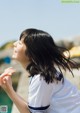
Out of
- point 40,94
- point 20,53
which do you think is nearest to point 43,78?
point 40,94

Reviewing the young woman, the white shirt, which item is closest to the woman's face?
the young woman

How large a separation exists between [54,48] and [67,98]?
0.23 meters

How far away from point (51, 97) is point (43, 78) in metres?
0.09

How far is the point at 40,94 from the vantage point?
1.73 meters

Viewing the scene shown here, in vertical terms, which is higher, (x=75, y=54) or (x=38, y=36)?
(x=38, y=36)

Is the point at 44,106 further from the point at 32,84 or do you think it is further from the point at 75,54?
the point at 75,54

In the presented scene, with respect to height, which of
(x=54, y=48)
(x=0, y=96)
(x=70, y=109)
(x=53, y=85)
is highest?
(x=54, y=48)

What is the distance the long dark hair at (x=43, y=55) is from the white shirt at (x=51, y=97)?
0.04 metres

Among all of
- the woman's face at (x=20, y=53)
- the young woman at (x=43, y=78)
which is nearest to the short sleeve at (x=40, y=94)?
the young woman at (x=43, y=78)

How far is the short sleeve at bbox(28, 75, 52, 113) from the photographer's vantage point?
1731mm

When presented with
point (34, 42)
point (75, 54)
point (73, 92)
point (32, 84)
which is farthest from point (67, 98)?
point (75, 54)

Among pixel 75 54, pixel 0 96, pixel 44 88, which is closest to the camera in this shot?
pixel 44 88

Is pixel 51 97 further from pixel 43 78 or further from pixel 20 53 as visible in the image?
pixel 20 53

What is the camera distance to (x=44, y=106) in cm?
173
